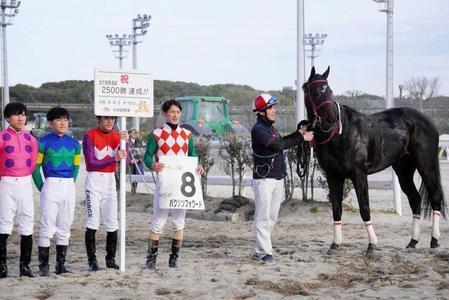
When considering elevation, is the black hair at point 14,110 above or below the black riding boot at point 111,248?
above

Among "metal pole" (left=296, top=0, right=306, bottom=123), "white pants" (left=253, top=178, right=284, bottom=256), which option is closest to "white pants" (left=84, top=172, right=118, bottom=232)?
"white pants" (left=253, top=178, right=284, bottom=256)

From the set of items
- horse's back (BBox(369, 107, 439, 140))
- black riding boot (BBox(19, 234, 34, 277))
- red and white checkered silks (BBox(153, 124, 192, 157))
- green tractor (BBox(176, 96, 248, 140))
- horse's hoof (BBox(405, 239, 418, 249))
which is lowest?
horse's hoof (BBox(405, 239, 418, 249))

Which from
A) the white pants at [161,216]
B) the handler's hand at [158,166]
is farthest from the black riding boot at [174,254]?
the handler's hand at [158,166]

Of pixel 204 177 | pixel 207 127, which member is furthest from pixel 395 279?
pixel 207 127

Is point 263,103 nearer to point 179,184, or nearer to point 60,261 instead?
point 179,184

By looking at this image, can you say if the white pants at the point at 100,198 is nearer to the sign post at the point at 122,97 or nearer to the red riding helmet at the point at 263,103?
the sign post at the point at 122,97

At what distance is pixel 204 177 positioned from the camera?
1387cm

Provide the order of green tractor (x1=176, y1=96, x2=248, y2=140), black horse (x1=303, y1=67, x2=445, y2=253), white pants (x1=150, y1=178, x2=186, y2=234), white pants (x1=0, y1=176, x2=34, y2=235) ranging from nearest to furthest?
white pants (x1=0, y1=176, x2=34, y2=235) < white pants (x1=150, y1=178, x2=186, y2=234) < black horse (x1=303, y1=67, x2=445, y2=253) < green tractor (x1=176, y1=96, x2=248, y2=140)

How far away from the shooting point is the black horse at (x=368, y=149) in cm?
784

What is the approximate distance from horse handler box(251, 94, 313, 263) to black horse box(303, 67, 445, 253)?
1.75 ft

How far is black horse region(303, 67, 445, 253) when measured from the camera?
784 cm

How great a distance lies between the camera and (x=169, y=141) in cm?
720

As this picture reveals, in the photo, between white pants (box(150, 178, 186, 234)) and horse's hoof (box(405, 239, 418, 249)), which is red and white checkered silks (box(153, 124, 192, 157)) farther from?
horse's hoof (box(405, 239, 418, 249))

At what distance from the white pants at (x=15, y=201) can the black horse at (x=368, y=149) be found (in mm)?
3129
